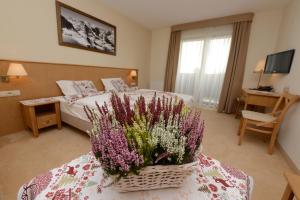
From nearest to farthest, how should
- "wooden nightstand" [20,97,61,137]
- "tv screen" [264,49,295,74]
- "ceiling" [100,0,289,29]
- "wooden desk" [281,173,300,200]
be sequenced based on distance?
"wooden desk" [281,173,300,200], "wooden nightstand" [20,97,61,137], "tv screen" [264,49,295,74], "ceiling" [100,0,289,29]

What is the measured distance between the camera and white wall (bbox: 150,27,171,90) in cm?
460

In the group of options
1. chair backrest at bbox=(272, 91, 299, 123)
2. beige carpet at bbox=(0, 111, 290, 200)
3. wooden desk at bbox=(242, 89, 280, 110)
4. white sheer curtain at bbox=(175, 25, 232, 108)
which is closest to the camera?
beige carpet at bbox=(0, 111, 290, 200)

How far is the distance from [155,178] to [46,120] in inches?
89.9

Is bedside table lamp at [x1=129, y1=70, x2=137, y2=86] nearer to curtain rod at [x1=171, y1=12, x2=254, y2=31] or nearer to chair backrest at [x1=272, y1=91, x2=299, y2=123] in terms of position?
curtain rod at [x1=171, y1=12, x2=254, y2=31]

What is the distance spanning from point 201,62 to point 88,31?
10.1ft

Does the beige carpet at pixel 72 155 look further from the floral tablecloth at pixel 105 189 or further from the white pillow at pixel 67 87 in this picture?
the floral tablecloth at pixel 105 189

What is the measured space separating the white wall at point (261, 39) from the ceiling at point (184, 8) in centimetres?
20

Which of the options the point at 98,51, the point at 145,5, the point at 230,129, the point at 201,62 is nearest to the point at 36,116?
the point at 98,51

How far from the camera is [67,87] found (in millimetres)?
2541

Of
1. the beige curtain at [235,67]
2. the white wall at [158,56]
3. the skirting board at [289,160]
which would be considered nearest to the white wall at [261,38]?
the beige curtain at [235,67]

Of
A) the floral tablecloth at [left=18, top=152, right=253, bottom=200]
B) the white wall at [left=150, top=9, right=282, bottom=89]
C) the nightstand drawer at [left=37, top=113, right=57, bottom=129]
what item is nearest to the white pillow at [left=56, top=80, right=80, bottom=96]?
the nightstand drawer at [left=37, top=113, right=57, bottom=129]

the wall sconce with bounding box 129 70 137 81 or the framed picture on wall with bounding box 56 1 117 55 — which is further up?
the framed picture on wall with bounding box 56 1 117 55

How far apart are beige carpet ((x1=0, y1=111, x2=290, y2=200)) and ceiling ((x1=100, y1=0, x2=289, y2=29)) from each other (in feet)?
8.84

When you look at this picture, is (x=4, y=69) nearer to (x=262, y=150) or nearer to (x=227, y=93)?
(x=262, y=150)
